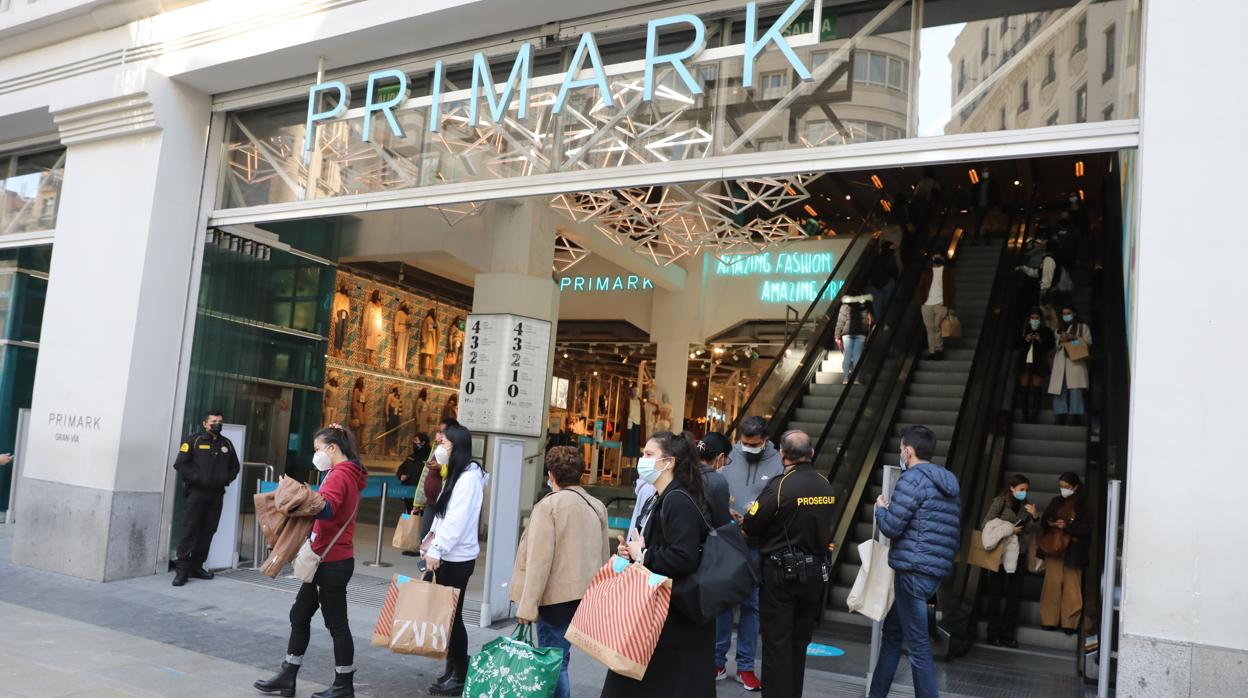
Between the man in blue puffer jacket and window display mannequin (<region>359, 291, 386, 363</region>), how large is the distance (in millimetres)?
13646

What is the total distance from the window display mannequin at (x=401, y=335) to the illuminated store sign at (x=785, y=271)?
6.18 meters

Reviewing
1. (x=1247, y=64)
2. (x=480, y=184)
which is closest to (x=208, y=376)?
(x=480, y=184)

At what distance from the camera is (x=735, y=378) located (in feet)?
60.3

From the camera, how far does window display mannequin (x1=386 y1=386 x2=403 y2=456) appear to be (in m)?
17.9

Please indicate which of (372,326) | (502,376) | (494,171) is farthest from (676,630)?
(372,326)

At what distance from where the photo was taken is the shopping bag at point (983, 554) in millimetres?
7109

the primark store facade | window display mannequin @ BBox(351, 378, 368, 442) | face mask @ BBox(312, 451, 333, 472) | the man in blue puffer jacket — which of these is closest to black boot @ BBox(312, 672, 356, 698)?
face mask @ BBox(312, 451, 333, 472)

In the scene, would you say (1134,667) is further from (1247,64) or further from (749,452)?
(1247,64)

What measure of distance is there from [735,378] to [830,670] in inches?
487

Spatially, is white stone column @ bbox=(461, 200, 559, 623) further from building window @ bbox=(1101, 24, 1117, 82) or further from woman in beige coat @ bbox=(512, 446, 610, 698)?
building window @ bbox=(1101, 24, 1117, 82)

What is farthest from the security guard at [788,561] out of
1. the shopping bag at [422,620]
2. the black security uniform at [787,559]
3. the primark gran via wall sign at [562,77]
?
the primark gran via wall sign at [562,77]

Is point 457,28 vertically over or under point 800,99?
over

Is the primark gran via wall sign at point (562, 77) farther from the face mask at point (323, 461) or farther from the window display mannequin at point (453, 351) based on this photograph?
the window display mannequin at point (453, 351)

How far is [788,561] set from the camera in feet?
15.4
